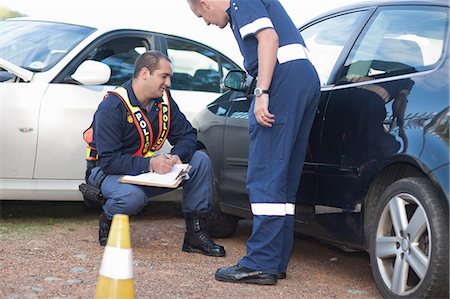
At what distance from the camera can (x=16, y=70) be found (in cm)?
595

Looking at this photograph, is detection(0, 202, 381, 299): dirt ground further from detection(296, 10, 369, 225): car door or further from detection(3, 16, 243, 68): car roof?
detection(3, 16, 243, 68): car roof

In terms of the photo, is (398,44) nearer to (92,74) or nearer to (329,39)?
(329,39)

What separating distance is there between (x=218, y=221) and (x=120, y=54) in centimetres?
165

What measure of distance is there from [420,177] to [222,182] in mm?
1938

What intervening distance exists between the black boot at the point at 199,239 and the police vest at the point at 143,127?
1.76 feet

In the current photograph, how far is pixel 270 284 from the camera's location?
452cm

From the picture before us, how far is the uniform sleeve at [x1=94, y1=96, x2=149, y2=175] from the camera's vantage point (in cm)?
516

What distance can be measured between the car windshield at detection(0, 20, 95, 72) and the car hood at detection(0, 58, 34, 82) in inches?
5.7

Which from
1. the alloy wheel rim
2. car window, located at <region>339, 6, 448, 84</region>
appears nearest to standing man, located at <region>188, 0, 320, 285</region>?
car window, located at <region>339, 6, 448, 84</region>

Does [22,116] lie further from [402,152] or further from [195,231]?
[402,152]

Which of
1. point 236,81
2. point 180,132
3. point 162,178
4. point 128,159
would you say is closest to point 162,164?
point 162,178

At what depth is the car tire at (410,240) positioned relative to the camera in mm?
3592

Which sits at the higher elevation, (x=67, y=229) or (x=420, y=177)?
(x=420, y=177)

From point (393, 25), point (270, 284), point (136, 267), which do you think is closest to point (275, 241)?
point (270, 284)
